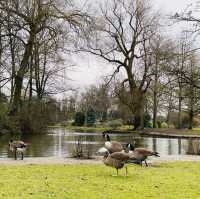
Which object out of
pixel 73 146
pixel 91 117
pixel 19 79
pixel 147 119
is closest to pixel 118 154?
pixel 73 146

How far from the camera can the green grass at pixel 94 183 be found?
30.1 feet

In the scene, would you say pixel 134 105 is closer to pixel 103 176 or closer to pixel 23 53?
pixel 23 53

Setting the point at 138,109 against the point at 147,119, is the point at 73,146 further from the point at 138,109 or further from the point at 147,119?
the point at 147,119

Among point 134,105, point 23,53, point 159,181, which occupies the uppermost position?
point 23,53

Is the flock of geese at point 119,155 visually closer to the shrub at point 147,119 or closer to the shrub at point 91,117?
the shrub at point 147,119

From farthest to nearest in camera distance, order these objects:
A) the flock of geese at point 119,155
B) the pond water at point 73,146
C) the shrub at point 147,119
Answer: the shrub at point 147,119
the pond water at point 73,146
the flock of geese at point 119,155

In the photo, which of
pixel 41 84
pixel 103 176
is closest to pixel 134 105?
pixel 41 84

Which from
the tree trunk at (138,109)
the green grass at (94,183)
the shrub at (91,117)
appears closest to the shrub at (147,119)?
the tree trunk at (138,109)

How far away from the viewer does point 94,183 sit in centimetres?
1086

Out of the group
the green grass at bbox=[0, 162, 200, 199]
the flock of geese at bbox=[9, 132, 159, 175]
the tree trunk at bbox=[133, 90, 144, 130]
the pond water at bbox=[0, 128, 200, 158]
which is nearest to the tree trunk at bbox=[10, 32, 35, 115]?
the pond water at bbox=[0, 128, 200, 158]

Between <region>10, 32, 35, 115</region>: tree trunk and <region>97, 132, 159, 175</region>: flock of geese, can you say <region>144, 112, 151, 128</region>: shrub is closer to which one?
<region>10, 32, 35, 115</region>: tree trunk

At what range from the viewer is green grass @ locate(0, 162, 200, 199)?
30.1 ft

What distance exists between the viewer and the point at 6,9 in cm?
2823

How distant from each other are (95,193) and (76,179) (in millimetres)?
2234
